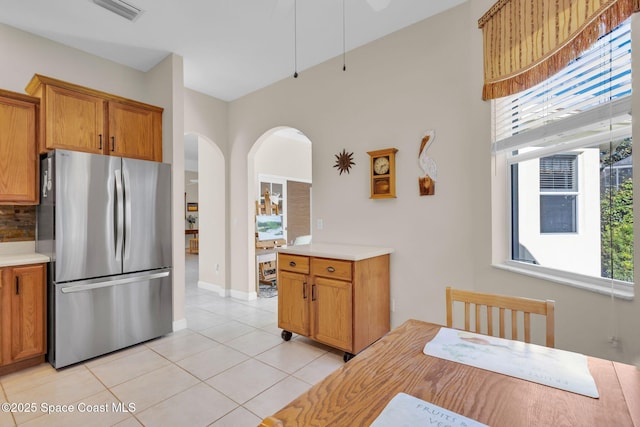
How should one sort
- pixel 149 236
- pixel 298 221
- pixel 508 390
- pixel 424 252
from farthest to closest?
pixel 298 221, pixel 149 236, pixel 424 252, pixel 508 390

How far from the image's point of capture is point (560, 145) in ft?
6.01

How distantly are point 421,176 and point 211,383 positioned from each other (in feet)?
7.76

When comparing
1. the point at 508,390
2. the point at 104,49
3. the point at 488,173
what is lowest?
the point at 508,390

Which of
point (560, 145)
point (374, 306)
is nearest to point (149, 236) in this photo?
point (374, 306)

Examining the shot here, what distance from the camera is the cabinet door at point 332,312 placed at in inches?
97.1

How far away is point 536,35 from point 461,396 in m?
2.00

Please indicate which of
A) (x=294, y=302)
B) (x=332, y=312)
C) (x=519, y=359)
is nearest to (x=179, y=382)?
(x=294, y=302)

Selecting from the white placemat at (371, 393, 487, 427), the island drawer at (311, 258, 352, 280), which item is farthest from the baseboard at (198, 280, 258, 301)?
the white placemat at (371, 393, 487, 427)

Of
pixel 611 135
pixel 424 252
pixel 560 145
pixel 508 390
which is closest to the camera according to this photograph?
pixel 508 390

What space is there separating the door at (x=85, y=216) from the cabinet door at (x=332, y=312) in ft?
5.97

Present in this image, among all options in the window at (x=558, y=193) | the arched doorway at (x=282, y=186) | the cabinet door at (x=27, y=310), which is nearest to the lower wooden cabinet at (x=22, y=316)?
the cabinet door at (x=27, y=310)

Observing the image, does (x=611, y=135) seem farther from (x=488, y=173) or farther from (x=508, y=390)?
(x=508, y=390)

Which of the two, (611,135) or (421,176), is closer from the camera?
(611,135)

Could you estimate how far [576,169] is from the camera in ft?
5.86
